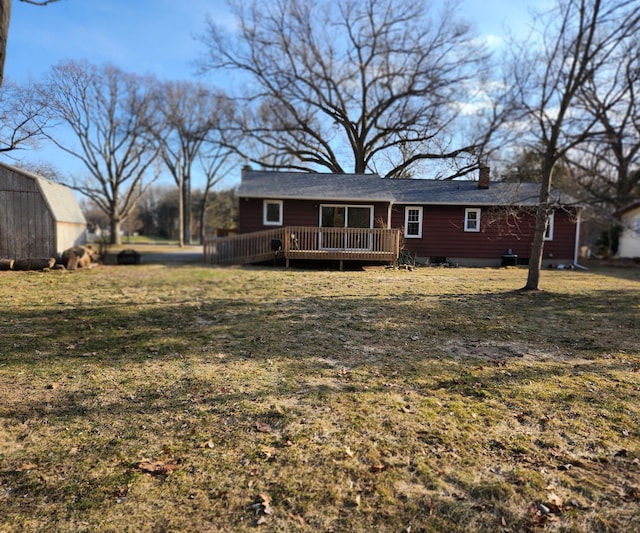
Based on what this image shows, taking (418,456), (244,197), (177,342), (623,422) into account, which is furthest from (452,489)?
(244,197)

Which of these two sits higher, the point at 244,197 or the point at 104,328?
the point at 244,197

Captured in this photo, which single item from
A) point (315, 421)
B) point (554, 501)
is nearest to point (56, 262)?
point (315, 421)

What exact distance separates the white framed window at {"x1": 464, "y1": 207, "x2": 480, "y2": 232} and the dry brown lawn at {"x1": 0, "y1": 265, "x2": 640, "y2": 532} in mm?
12723

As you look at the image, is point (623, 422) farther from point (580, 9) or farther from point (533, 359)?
point (580, 9)

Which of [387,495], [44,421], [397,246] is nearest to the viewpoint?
[387,495]

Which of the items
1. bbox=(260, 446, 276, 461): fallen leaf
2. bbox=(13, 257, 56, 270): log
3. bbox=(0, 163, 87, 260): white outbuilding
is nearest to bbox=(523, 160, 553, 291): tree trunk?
bbox=(260, 446, 276, 461): fallen leaf

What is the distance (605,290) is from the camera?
11.2 m

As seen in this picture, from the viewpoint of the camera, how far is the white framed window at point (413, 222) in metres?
20.0

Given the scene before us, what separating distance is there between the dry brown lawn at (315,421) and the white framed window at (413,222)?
41.4 feet

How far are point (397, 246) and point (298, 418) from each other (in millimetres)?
12826

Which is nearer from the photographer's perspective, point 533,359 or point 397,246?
point 533,359

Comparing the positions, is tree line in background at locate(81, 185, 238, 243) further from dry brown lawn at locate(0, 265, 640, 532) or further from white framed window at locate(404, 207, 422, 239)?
dry brown lawn at locate(0, 265, 640, 532)

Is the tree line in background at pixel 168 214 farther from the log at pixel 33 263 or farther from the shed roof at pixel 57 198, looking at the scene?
the log at pixel 33 263

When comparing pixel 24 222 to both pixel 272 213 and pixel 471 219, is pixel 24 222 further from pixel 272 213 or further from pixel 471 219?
pixel 471 219
